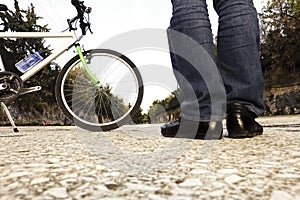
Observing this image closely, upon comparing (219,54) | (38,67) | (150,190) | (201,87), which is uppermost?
(38,67)

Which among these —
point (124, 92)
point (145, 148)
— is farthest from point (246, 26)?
point (124, 92)

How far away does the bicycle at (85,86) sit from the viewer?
3.43 metres

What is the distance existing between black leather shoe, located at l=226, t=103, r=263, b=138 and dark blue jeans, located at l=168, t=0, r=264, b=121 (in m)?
0.04

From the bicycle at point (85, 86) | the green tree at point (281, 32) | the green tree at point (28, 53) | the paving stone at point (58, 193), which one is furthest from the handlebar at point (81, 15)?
the green tree at point (281, 32)

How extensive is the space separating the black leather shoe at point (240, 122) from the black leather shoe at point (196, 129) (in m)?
0.09

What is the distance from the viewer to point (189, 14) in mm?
1841

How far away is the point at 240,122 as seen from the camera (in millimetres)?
1831

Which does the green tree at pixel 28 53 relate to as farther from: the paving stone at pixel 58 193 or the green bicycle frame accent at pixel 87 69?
the paving stone at pixel 58 193

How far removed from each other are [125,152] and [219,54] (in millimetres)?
876

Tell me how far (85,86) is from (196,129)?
2464mm

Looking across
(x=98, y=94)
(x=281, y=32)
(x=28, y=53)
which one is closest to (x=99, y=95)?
(x=98, y=94)

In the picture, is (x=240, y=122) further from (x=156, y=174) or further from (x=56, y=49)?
(x=56, y=49)

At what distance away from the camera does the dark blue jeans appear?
1810 millimetres

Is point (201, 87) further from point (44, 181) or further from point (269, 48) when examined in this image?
point (269, 48)
